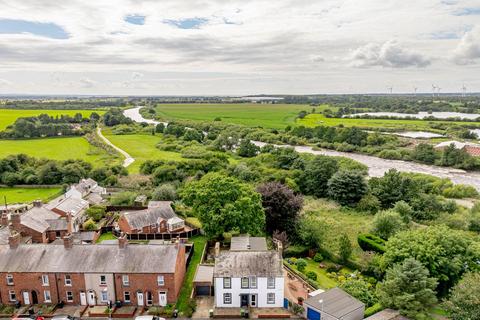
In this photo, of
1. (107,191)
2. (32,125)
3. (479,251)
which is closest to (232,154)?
(107,191)

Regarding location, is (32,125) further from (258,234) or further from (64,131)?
(258,234)

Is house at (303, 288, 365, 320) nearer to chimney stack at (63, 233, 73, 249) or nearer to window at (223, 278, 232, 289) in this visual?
window at (223, 278, 232, 289)

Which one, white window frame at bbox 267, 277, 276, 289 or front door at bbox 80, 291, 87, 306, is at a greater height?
white window frame at bbox 267, 277, 276, 289

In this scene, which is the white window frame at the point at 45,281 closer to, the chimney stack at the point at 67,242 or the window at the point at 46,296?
the window at the point at 46,296

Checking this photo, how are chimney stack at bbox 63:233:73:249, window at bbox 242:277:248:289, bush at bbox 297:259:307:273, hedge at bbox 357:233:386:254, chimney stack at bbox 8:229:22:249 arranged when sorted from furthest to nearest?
hedge at bbox 357:233:386:254
bush at bbox 297:259:307:273
chimney stack at bbox 8:229:22:249
chimney stack at bbox 63:233:73:249
window at bbox 242:277:248:289

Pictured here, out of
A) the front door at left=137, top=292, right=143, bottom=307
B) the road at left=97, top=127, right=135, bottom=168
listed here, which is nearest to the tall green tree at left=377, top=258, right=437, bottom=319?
the front door at left=137, top=292, right=143, bottom=307

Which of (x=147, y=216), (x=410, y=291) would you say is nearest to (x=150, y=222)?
(x=147, y=216)

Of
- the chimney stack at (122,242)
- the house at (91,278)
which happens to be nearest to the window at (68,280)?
the house at (91,278)
